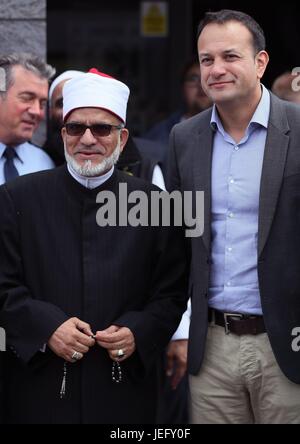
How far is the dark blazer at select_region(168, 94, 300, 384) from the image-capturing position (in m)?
3.96

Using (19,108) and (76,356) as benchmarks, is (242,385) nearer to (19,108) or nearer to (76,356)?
(76,356)

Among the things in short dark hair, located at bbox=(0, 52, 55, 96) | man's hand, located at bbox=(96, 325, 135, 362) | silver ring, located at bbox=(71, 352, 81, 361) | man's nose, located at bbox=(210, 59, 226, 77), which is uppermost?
short dark hair, located at bbox=(0, 52, 55, 96)

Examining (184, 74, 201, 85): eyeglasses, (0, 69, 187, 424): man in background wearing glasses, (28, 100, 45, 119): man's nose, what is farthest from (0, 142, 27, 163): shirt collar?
(184, 74, 201, 85): eyeglasses

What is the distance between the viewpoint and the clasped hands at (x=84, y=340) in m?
3.88

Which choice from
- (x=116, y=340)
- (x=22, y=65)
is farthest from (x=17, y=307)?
(x=22, y=65)

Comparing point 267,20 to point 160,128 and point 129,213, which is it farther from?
point 129,213

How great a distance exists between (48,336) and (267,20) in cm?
607

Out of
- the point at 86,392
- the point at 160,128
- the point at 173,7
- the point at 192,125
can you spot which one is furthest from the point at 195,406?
the point at 173,7

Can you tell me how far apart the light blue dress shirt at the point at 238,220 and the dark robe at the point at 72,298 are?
0.24 meters

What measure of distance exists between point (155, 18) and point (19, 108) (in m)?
4.79

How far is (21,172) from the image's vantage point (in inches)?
185

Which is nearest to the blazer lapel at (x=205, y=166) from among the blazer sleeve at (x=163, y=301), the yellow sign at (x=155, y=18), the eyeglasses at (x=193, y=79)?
the blazer sleeve at (x=163, y=301)

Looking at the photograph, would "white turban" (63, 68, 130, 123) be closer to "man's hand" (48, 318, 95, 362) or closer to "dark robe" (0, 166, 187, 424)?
"dark robe" (0, 166, 187, 424)

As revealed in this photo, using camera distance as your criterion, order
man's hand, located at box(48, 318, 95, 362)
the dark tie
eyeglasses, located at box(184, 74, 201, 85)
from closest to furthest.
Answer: man's hand, located at box(48, 318, 95, 362) < the dark tie < eyeglasses, located at box(184, 74, 201, 85)
